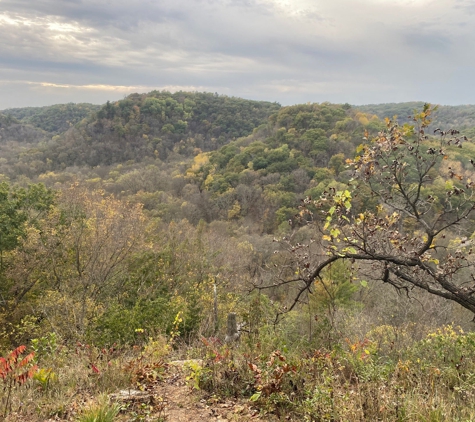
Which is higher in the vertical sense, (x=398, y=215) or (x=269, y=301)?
(x=398, y=215)

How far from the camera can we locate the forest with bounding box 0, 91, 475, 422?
3293mm

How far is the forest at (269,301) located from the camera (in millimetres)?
3293

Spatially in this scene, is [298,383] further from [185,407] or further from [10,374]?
[10,374]

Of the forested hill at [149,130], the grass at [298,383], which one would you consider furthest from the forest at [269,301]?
Answer: the forested hill at [149,130]

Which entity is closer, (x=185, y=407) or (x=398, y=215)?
(x=185, y=407)

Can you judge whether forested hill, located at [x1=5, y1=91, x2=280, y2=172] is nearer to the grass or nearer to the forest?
the forest

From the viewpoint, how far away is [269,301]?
10.7 m

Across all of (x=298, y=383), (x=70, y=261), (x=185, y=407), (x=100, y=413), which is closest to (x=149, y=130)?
(x=70, y=261)

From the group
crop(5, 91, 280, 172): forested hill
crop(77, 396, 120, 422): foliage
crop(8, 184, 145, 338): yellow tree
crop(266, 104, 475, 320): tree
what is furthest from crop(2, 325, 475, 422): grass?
crop(5, 91, 280, 172): forested hill

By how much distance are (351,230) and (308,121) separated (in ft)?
189

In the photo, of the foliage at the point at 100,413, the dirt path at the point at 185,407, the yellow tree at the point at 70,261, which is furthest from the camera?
the yellow tree at the point at 70,261

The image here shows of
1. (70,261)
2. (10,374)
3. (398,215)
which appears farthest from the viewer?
(70,261)

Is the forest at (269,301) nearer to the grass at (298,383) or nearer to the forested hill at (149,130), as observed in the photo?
the grass at (298,383)

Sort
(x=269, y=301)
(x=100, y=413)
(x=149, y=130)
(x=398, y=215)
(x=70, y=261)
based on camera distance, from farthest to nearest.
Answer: (x=149, y=130) < (x=70, y=261) < (x=269, y=301) < (x=398, y=215) < (x=100, y=413)
